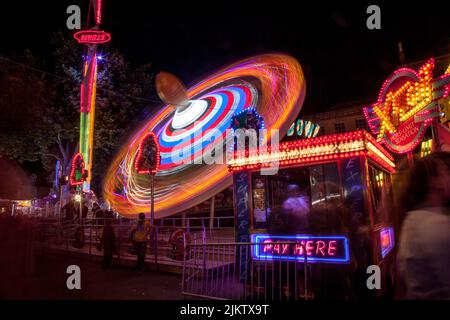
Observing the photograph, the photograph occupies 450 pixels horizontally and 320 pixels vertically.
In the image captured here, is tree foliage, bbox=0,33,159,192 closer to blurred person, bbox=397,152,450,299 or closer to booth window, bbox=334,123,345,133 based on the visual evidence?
booth window, bbox=334,123,345,133

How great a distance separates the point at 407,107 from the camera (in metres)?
8.21

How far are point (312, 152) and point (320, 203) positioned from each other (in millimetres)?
1304

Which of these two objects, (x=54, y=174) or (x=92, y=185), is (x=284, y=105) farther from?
(x=54, y=174)

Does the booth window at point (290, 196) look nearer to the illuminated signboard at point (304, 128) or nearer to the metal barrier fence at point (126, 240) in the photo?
the metal barrier fence at point (126, 240)

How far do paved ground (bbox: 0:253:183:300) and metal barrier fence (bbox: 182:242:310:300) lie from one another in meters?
0.65

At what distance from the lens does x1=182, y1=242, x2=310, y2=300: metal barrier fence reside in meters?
5.59

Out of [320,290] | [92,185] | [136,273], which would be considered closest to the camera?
[320,290]

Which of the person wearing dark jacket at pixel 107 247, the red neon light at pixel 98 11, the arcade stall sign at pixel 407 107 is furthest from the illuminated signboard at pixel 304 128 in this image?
the red neon light at pixel 98 11

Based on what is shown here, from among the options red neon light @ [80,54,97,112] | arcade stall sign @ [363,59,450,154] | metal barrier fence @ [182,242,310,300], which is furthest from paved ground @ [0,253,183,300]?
red neon light @ [80,54,97,112]

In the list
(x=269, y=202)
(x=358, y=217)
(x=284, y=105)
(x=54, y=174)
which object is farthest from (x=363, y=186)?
(x=54, y=174)

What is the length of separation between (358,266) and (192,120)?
10.1m

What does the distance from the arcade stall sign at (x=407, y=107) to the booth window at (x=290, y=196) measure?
2.13m

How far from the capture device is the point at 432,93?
7.10 m
